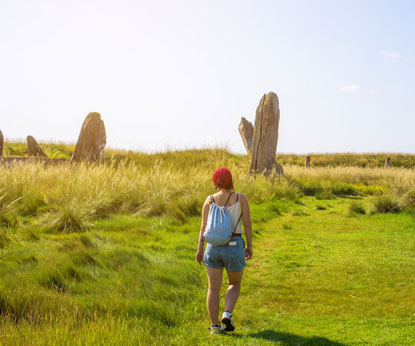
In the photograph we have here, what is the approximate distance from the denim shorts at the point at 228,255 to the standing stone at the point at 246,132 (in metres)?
15.6

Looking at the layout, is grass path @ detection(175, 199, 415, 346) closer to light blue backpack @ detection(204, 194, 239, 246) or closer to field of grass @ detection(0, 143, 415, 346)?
field of grass @ detection(0, 143, 415, 346)

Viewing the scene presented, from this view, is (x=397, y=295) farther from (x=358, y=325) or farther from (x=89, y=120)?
(x=89, y=120)

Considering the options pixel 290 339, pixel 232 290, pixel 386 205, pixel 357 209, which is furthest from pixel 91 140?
pixel 290 339

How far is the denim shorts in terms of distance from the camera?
381 cm

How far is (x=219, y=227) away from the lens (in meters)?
3.75

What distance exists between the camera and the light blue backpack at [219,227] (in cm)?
375

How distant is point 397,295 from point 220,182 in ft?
9.87

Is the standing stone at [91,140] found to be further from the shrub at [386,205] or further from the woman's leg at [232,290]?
the woman's leg at [232,290]

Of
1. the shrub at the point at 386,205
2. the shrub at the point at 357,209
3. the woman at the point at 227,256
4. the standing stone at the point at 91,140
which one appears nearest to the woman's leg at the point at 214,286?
the woman at the point at 227,256

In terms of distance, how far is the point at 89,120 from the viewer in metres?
16.6

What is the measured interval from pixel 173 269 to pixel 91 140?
11911mm

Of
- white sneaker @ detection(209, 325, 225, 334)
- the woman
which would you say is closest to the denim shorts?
the woman

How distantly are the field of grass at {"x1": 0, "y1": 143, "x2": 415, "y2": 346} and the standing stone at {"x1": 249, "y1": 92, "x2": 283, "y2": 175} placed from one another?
449 centimetres

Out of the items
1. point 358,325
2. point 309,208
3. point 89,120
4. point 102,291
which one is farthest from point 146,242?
point 89,120
